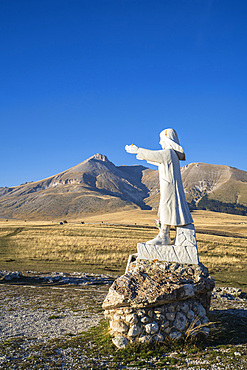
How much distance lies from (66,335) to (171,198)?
18.6 feet

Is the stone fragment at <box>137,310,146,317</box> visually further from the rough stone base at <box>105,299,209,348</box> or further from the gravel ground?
the gravel ground

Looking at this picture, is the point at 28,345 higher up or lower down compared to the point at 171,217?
lower down

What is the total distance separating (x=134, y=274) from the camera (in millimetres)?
9680

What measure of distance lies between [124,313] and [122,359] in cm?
123

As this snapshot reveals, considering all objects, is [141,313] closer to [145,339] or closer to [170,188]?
[145,339]

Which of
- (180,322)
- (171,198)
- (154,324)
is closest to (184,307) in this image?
(180,322)

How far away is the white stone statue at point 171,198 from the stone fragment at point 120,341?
9.95 ft

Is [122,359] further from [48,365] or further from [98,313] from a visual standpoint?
[98,313]

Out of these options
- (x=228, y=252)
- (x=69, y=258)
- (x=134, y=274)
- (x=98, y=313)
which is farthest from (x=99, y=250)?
(x=134, y=274)

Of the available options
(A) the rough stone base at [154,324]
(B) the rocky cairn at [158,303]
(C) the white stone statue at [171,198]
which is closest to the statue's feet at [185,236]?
(C) the white stone statue at [171,198]

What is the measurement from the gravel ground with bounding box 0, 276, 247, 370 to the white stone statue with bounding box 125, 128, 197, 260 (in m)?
3.41

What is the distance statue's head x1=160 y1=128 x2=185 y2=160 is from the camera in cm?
1063

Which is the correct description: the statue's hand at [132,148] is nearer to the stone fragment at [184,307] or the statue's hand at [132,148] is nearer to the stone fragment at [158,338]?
the stone fragment at [184,307]

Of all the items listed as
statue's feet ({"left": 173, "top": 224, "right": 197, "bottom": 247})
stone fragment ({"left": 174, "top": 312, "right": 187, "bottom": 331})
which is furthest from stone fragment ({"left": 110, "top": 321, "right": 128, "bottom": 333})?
statue's feet ({"left": 173, "top": 224, "right": 197, "bottom": 247})
